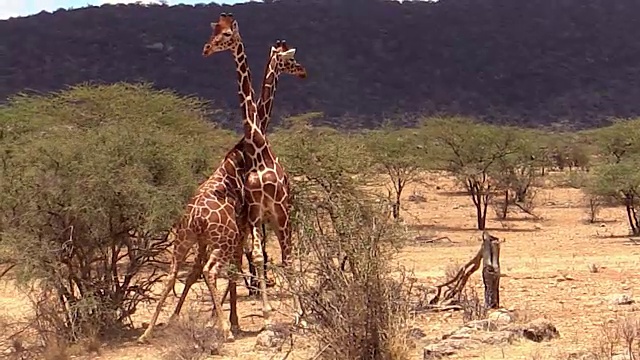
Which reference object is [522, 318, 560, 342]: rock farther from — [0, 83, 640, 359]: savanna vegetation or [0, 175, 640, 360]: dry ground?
[0, 83, 640, 359]: savanna vegetation

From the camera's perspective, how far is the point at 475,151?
103 feet

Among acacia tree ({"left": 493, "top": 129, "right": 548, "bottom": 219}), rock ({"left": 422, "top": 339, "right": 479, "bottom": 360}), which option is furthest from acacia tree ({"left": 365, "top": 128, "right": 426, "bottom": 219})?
rock ({"left": 422, "top": 339, "right": 479, "bottom": 360})

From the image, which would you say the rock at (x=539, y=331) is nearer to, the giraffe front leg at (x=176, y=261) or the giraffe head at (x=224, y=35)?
the giraffe front leg at (x=176, y=261)

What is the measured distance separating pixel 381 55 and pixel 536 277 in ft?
175

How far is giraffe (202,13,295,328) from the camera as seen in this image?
1063 centimetres

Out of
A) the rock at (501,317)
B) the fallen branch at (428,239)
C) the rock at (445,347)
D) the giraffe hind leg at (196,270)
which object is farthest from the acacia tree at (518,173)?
the rock at (445,347)

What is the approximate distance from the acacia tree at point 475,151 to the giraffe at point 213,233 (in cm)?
2000

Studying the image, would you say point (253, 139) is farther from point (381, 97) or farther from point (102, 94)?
point (381, 97)

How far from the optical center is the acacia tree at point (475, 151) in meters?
30.8

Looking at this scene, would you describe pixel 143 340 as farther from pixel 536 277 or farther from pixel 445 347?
pixel 536 277

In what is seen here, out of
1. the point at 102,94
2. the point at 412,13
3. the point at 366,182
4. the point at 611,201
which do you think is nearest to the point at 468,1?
the point at 412,13

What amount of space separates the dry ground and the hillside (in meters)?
30.3

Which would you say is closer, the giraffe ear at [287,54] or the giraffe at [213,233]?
the giraffe at [213,233]

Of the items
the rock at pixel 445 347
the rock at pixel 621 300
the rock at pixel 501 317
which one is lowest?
the rock at pixel 621 300
